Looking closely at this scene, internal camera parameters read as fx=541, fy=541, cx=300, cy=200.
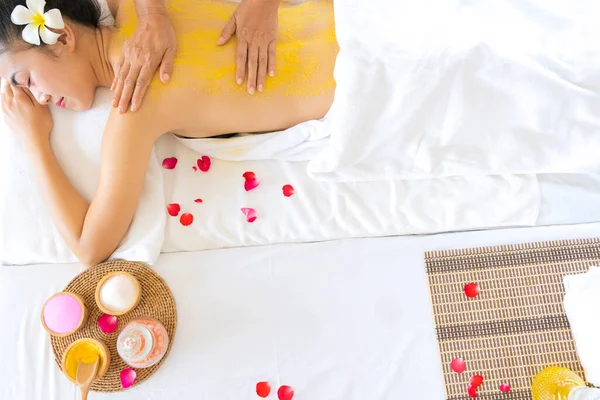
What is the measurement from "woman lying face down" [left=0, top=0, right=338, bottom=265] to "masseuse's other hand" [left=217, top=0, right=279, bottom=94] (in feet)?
0.10

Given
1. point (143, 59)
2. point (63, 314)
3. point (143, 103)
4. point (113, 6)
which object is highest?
point (113, 6)

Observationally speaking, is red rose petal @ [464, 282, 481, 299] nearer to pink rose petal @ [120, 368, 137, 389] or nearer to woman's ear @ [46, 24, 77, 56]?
pink rose petal @ [120, 368, 137, 389]

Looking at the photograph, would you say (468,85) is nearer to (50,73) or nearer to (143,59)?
(143,59)

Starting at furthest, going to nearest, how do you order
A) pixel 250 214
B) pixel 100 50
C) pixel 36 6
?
pixel 250 214 < pixel 100 50 < pixel 36 6

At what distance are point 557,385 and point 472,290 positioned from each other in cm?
32

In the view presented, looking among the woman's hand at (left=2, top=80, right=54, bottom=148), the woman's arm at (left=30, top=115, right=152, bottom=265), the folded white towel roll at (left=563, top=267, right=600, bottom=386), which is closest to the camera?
the folded white towel roll at (left=563, top=267, right=600, bottom=386)

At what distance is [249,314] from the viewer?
155cm

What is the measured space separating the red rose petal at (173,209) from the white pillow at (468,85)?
43cm

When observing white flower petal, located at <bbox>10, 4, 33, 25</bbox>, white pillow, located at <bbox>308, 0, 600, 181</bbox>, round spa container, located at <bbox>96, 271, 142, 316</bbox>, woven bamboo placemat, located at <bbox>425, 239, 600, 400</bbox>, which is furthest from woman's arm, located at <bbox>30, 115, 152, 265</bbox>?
woven bamboo placemat, located at <bbox>425, 239, 600, 400</bbox>

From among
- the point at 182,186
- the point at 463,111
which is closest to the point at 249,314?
the point at 182,186

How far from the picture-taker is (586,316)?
1.39 meters

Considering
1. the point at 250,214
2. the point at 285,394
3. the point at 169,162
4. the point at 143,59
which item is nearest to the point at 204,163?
the point at 169,162

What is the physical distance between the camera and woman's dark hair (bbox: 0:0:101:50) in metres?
1.30

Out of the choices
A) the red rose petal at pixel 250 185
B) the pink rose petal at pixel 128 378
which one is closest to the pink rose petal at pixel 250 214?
the red rose petal at pixel 250 185
